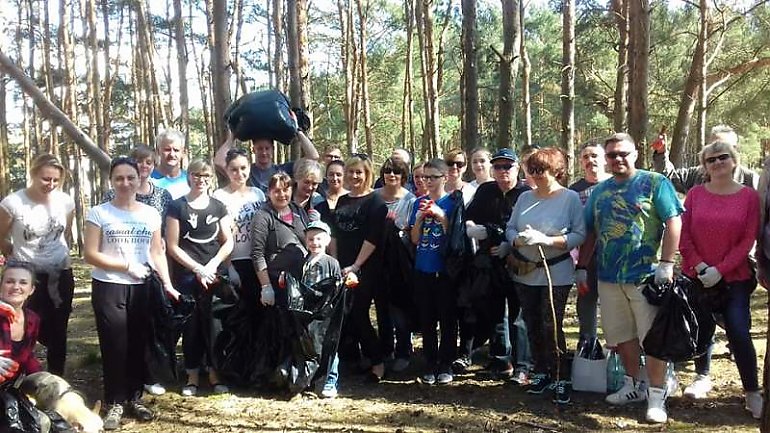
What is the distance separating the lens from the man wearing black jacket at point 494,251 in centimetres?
486

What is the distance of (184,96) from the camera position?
24.9 metres

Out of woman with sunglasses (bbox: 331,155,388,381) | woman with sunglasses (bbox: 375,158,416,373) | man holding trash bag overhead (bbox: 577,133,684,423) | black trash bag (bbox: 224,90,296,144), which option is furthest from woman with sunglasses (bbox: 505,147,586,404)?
black trash bag (bbox: 224,90,296,144)

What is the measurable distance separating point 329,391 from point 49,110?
3016mm

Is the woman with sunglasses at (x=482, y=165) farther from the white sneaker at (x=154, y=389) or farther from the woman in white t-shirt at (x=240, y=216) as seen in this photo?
the white sneaker at (x=154, y=389)

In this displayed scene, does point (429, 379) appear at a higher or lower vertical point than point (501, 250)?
lower

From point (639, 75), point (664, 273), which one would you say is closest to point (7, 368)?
point (664, 273)

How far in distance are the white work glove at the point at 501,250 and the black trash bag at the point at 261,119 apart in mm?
2244

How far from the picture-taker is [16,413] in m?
3.61

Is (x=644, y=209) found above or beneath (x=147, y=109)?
beneath

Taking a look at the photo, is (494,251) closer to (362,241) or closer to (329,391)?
(362,241)

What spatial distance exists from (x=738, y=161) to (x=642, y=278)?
1066 mm

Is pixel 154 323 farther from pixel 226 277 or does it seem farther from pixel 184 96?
pixel 184 96

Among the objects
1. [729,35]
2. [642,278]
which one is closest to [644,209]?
[642,278]

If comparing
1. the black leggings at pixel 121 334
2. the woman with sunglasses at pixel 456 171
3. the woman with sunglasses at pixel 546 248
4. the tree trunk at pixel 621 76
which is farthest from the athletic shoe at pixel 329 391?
the tree trunk at pixel 621 76
